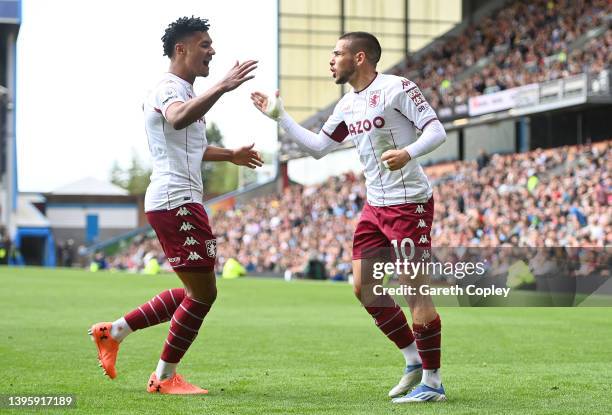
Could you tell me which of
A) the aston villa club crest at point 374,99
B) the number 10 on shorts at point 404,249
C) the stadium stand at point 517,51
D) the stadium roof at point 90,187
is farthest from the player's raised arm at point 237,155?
the stadium roof at point 90,187

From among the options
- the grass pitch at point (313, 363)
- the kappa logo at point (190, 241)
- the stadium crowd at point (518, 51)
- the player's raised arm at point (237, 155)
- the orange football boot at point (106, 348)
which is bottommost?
the grass pitch at point (313, 363)

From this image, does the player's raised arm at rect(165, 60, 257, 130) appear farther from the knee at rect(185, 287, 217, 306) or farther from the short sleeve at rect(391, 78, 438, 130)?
the knee at rect(185, 287, 217, 306)

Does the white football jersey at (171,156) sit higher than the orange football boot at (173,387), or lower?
higher

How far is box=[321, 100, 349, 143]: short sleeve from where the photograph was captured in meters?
7.42

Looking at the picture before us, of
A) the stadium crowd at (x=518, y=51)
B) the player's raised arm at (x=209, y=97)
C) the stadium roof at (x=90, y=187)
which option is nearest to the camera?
the player's raised arm at (x=209, y=97)

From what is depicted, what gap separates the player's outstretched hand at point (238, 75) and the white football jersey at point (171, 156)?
0.49 meters

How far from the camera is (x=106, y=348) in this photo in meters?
7.18

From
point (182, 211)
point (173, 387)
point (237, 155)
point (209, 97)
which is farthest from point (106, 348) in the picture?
point (209, 97)

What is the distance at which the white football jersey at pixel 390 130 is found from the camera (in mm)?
6883

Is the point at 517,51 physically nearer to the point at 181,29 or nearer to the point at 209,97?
the point at 181,29

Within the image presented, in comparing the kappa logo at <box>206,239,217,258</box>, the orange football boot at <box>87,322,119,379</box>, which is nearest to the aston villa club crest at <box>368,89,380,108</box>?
the kappa logo at <box>206,239,217,258</box>

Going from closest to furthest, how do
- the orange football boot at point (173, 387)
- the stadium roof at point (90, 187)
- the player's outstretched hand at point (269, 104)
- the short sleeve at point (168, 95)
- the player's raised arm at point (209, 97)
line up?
1. the player's raised arm at point (209, 97)
2. the short sleeve at point (168, 95)
3. the orange football boot at point (173, 387)
4. the player's outstretched hand at point (269, 104)
5. the stadium roof at point (90, 187)

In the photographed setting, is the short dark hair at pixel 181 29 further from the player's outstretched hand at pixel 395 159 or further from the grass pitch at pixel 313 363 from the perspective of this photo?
the grass pitch at pixel 313 363

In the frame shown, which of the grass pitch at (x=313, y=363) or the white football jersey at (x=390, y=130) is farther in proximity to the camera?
the white football jersey at (x=390, y=130)
